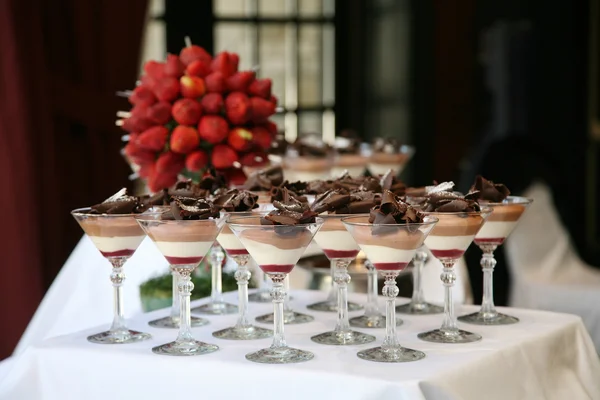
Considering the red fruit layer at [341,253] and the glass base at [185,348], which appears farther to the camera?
the red fruit layer at [341,253]

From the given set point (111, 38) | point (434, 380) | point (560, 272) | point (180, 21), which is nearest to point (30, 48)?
point (111, 38)

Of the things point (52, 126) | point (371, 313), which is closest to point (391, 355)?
point (371, 313)

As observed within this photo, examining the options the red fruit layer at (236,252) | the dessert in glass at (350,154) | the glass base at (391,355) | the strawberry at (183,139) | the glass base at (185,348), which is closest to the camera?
the glass base at (391,355)

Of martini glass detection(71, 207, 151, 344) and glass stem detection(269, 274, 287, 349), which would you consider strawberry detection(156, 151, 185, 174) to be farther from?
glass stem detection(269, 274, 287, 349)

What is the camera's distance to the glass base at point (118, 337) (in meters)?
2.19

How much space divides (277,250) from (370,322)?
478 mm

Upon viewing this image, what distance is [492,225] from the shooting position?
7.93 ft

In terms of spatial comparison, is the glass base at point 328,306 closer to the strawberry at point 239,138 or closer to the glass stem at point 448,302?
the glass stem at point 448,302

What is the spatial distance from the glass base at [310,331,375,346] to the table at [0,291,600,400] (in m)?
0.02

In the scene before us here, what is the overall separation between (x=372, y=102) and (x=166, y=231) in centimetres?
548

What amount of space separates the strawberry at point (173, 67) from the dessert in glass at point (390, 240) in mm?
1322

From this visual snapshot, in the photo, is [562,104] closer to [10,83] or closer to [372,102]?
[372,102]

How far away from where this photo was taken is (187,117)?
122 inches

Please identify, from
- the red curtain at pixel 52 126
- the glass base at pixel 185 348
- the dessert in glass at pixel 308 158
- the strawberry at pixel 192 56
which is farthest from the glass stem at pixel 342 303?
the red curtain at pixel 52 126
